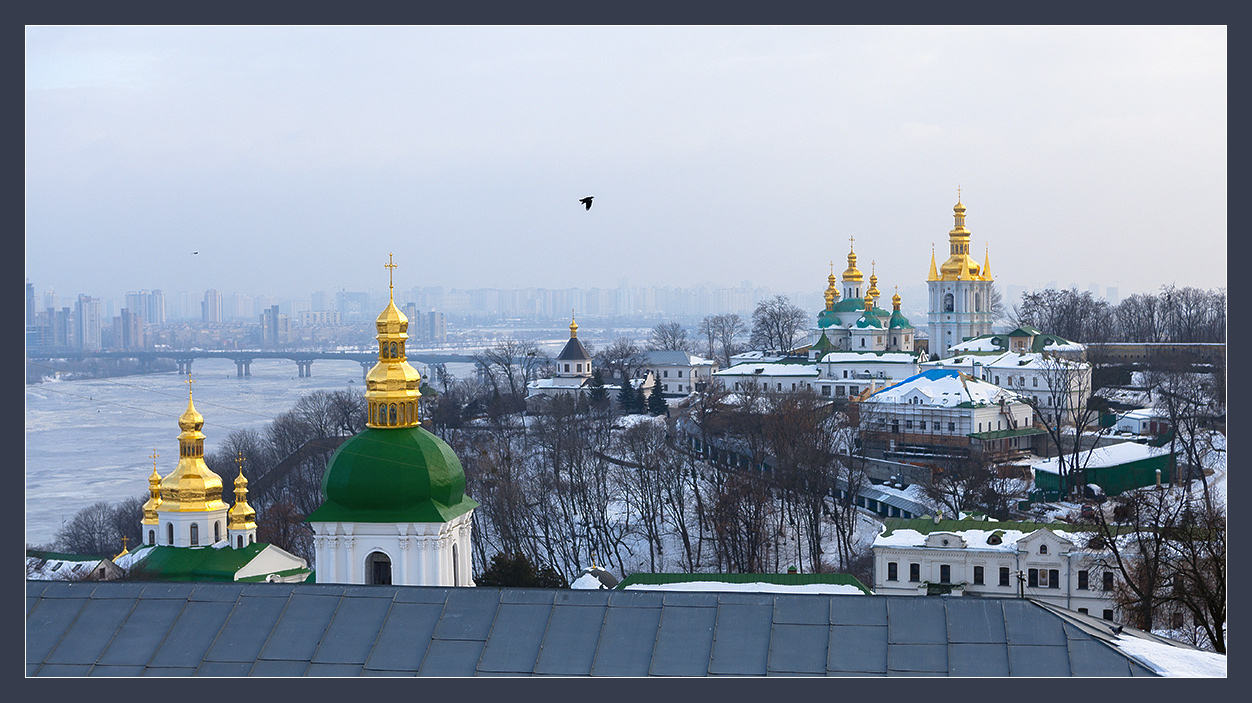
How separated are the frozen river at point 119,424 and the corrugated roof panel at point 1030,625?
638 inches

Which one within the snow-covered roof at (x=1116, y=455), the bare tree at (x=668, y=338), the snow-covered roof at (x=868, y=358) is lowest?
the snow-covered roof at (x=1116, y=455)

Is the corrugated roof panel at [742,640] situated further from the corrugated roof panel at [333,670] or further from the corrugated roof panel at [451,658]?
the corrugated roof panel at [333,670]

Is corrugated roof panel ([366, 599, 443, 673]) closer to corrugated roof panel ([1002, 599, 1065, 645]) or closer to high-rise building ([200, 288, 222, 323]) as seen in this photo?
corrugated roof panel ([1002, 599, 1065, 645])

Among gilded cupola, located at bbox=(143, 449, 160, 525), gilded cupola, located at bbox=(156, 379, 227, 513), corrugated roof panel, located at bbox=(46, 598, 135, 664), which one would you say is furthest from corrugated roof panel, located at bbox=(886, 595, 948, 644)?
gilded cupola, located at bbox=(143, 449, 160, 525)

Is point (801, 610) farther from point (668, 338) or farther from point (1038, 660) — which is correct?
point (668, 338)

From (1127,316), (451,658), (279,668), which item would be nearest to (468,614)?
(451,658)

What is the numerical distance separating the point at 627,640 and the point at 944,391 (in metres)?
28.3

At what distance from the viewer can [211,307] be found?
115 ft

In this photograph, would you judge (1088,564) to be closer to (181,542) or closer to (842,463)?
(842,463)

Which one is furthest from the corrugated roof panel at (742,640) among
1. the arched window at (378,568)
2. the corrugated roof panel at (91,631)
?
the arched window at (378,568)

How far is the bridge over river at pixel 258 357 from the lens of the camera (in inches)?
1513

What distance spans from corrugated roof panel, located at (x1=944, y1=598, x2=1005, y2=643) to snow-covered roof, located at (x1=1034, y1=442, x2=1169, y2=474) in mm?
22031

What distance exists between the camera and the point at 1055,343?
42.9 metres

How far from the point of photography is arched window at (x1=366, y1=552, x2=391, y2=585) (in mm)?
11789
